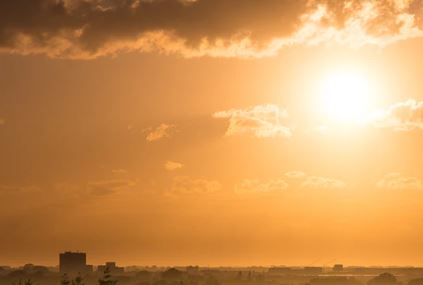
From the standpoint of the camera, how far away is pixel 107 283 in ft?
401

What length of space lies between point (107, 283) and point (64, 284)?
9.10 meters

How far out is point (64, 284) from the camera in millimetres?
126938
